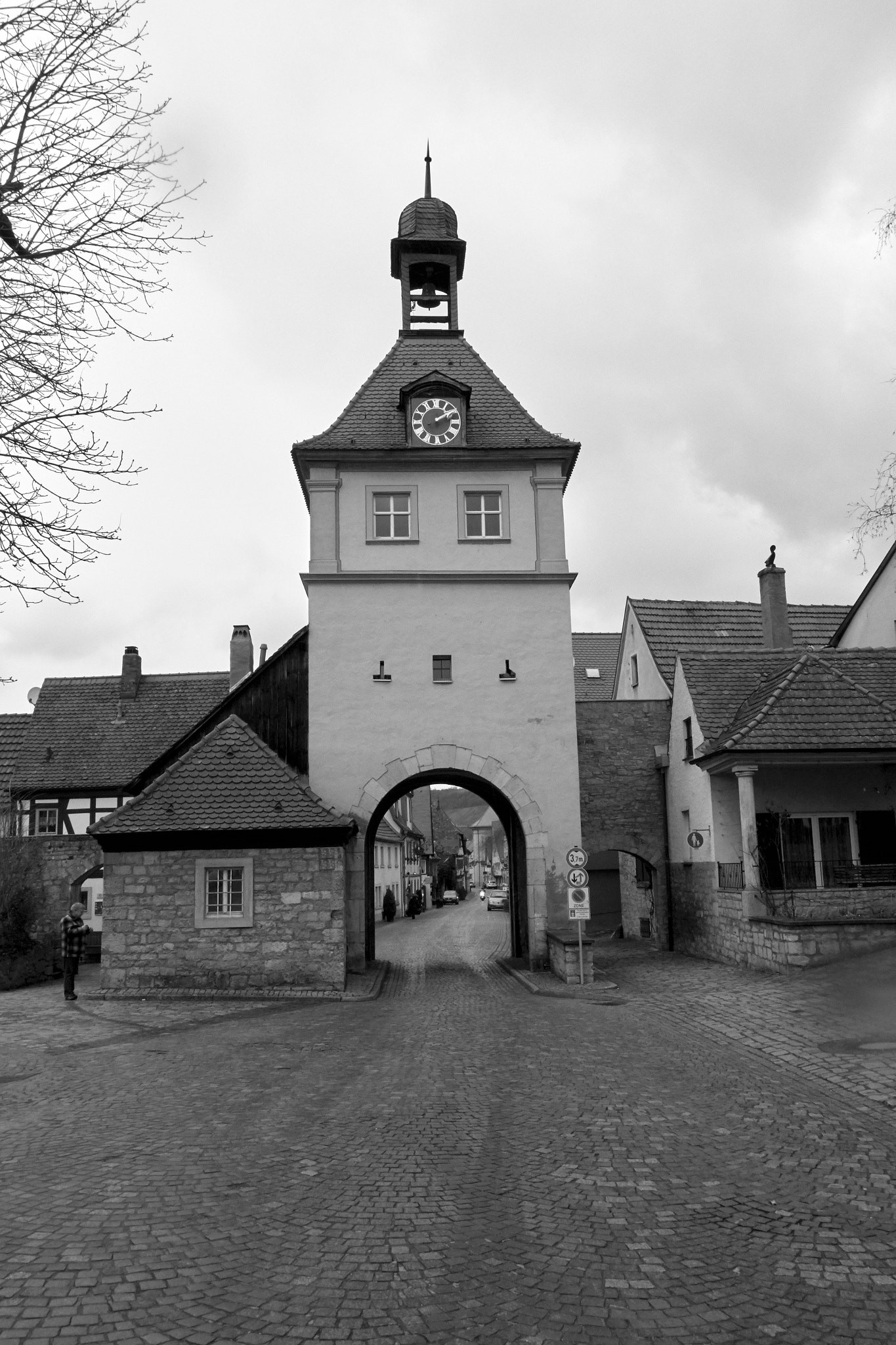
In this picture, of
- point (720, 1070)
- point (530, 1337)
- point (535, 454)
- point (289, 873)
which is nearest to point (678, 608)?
point (535, 454)

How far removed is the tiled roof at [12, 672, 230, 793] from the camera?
30.5 metres

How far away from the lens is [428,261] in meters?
25.2

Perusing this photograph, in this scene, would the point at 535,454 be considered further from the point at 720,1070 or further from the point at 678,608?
the point at 720,1070

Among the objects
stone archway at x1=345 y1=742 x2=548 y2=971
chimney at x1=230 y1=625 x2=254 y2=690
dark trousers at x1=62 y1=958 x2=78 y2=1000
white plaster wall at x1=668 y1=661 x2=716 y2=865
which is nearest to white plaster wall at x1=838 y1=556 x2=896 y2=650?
white plaster wall at x1=668 y1=661 x2=716 y2=865

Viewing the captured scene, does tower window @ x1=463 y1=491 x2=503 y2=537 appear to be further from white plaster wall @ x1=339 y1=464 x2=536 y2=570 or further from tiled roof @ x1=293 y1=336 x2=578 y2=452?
tiled roof @ x1=293 y1=336 x2=578 y2=452


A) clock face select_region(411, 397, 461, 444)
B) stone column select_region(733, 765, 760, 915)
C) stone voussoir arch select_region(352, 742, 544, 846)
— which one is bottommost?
stone column select_region(733, 765, 760, 915)

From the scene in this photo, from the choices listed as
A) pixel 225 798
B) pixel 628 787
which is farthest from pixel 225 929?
pixel 628 787

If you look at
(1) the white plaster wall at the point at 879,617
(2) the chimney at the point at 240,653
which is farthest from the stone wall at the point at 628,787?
(2) the chimney at the point at 240,653

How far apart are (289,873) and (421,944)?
14.8m

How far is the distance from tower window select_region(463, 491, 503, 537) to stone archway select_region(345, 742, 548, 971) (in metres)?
4.50

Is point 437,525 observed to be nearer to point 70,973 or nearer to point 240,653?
point 70,973

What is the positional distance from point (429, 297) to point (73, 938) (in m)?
17.0

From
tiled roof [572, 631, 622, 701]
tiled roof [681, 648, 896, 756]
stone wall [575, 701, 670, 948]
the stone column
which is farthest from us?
tiled roof [572, 631, 622, 701]

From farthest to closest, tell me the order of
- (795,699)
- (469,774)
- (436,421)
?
1. (436,421)
2. (469,774)
3. (795,699)
